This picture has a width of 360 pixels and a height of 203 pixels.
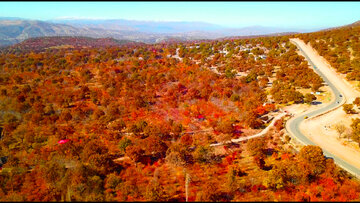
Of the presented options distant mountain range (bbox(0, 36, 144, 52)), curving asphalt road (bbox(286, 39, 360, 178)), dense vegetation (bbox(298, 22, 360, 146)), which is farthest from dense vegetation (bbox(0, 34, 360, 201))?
distant mountain range (bbox(0, 36, 144, 52))

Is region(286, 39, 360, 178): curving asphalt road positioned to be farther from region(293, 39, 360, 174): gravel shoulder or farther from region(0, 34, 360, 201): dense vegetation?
region(0, 34, 360, 201): dense vegetation

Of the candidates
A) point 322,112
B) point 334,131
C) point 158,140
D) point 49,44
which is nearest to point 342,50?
point 322,112

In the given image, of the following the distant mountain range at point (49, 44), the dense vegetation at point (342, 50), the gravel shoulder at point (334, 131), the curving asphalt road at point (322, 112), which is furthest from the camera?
the distant mountain range at point (49, 44)

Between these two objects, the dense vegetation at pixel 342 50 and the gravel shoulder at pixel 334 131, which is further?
the dense vegetation at pixel 342 50

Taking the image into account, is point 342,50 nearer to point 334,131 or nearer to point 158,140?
point 334,131

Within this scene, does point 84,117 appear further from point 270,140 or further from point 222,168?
point 270,140

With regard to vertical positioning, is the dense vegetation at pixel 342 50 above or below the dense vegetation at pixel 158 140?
above

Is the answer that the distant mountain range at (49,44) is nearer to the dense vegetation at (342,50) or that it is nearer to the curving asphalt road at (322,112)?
the dense vegetation at (342,50)

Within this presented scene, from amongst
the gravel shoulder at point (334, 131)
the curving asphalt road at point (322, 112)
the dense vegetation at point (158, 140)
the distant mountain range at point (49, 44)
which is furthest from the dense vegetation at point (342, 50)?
the distant mountain range at point (49, 44)

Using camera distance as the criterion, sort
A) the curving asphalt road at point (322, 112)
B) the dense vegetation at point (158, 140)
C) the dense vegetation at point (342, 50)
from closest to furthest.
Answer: the dense vegetation at point (158, 140) < the curving asphalt road at point (322, 112) < the dense vegetation at point (342, 50)
